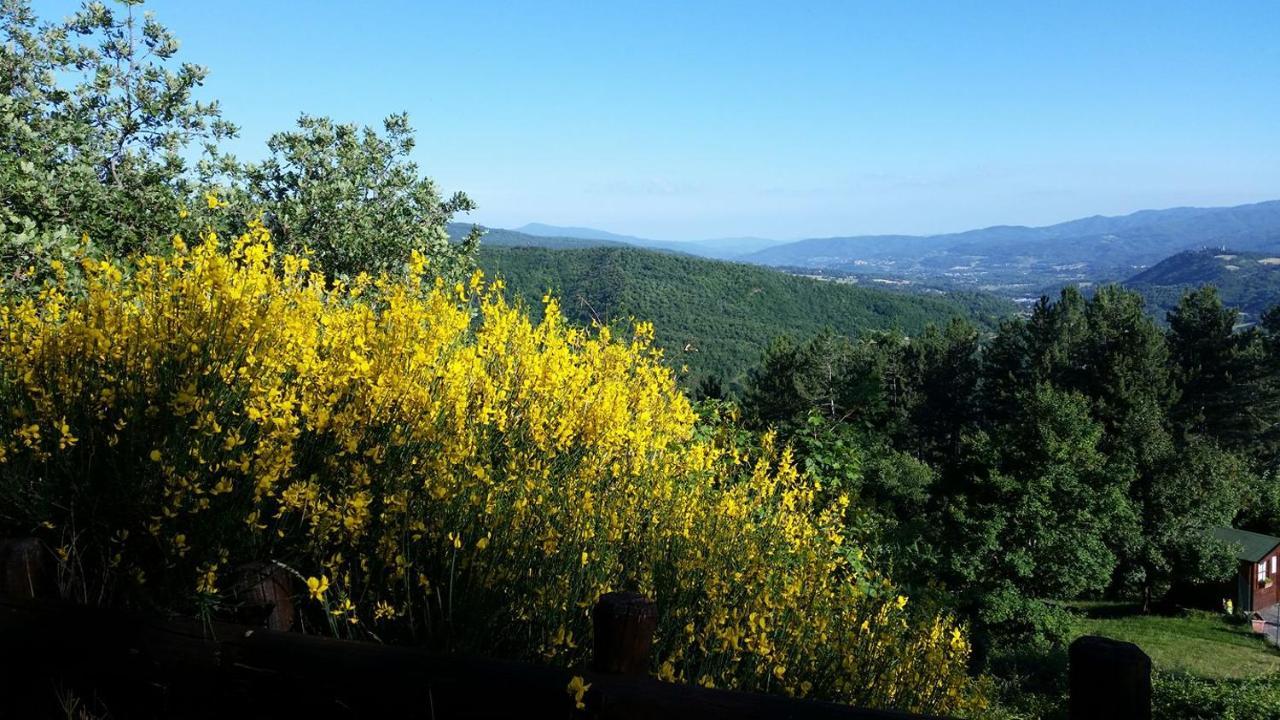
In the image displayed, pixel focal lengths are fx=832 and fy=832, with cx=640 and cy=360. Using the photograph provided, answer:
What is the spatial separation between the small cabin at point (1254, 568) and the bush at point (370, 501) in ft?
140

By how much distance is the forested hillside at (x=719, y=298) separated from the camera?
109688 mm

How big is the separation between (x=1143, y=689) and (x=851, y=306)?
150925 millimetres

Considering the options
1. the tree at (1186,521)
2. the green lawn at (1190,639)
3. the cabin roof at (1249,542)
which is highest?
the tree at (1186,521)

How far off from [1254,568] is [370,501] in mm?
46698

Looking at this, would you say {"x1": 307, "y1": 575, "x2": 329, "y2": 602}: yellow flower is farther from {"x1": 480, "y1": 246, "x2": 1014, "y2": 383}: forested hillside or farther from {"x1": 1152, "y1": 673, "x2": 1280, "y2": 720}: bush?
{"x1": 480, "y1": 246, "x2": 1014, "y2": 383}: forested hillside

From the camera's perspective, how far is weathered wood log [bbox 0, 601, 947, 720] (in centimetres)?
181

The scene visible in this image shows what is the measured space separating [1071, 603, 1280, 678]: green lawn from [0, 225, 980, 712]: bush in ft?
93.3

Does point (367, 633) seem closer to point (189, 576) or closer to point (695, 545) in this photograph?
point (189, 576)

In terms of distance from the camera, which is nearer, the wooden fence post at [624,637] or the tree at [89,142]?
the wooden fence post at [624,637]

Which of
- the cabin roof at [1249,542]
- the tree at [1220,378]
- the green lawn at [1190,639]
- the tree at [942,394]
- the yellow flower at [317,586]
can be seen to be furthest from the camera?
the tree at [942,394]

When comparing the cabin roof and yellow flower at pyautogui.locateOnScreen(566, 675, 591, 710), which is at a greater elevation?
yellow flower at pyautogui.locateOnScreen(566, 675, 591, 710)

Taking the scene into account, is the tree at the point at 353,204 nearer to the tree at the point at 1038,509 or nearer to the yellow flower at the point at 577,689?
the yellow flower at the point at 577,689

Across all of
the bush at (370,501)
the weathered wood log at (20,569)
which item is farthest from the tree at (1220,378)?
the weathered wood log at (20,569)

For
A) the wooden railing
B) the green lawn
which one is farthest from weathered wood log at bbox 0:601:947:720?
the green lawn
